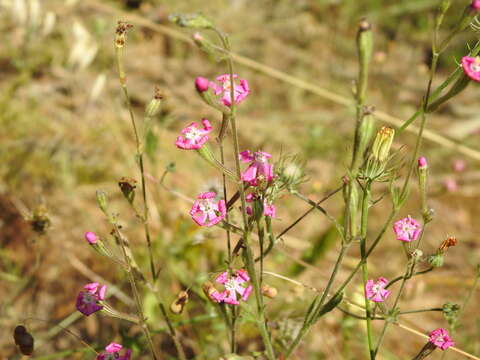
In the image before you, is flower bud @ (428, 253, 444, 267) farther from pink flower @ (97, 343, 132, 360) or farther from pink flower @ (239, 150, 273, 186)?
pink flower @ (97, 343, 132, 360)

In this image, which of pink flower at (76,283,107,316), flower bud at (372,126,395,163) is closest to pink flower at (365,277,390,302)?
flower bud at (372,126,395,163)

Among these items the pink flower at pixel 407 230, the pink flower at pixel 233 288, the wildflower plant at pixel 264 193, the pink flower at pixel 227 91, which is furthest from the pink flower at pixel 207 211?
the pink flower at pixel 407 230

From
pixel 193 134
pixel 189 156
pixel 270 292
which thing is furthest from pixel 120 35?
pixel 189 156

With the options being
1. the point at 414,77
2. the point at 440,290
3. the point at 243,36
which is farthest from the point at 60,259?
the point at 414,77

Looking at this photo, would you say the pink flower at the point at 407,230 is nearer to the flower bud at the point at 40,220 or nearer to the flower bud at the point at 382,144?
the flower bud at the point at 382,144

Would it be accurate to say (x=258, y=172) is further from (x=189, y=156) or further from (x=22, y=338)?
(x=189, y=156)

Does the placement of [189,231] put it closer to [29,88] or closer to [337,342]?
[337,342]
